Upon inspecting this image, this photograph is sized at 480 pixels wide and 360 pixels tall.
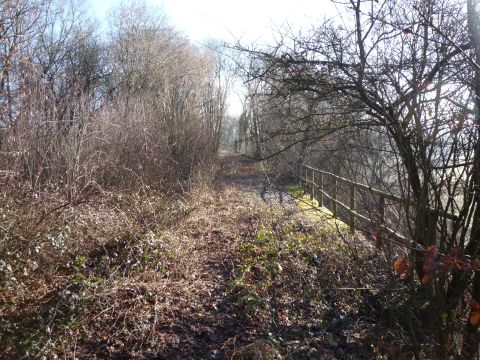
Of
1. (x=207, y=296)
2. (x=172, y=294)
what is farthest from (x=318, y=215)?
(x=172, y=294)

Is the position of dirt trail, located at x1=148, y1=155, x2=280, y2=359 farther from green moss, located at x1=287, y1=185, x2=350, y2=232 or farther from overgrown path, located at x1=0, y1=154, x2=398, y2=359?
green moss, located at x1=287, y1=185, x2=350, y2=232

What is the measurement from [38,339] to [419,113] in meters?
3.71

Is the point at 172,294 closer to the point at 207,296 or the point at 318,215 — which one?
the point at 207,296

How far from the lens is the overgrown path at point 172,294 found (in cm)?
399

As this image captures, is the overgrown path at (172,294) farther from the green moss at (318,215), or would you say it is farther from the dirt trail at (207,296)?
the green moss at (318,215)

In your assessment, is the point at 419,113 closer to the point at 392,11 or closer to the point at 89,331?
the point at 392,11

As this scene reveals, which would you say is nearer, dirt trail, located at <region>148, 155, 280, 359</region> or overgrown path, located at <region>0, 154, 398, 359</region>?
overgrown path, located at <region>0, 154, 398, 359</region>

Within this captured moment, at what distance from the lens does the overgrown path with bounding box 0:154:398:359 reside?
3986 millimetres

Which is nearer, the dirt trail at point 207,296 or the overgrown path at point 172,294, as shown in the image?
the overgrown path at point 172,294

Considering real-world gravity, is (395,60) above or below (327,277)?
above

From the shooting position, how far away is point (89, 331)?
13.3 ft

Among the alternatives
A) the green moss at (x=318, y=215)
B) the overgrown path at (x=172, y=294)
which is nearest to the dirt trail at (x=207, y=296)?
the overgrown path at (x=172, y=294)

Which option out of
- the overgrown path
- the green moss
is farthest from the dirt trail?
the green moss

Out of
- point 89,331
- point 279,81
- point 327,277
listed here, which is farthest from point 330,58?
point 89,331
